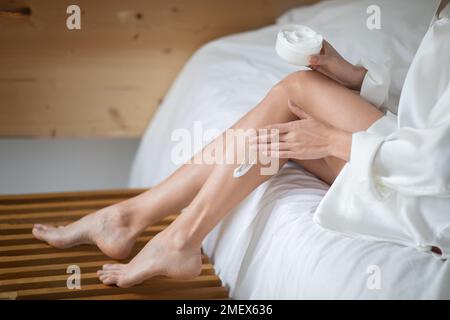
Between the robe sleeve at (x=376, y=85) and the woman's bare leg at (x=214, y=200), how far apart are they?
6 centimetres

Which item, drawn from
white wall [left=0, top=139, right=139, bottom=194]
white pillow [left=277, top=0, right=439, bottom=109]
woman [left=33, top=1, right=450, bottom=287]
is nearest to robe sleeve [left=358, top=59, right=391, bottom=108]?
woman [left=33, top=1, right=450, bottom=287]

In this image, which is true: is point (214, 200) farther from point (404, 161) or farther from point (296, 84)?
point (404, 161)

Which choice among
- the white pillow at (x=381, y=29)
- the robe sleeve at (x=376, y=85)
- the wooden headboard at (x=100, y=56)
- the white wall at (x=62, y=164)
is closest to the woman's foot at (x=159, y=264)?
the robe sleeve at (x=376, y=85)

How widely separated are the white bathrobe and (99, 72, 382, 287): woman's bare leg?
134mm

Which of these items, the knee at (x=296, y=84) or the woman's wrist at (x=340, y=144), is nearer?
the woman's wrist at (x=340, y=144)

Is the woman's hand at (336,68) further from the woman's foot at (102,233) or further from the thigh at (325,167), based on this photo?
the woman's foot at (102,233)

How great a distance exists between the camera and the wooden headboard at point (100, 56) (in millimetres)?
2102

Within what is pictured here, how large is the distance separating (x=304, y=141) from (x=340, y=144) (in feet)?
0.25

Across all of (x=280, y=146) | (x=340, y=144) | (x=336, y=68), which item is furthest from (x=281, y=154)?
(x=336, y=68)

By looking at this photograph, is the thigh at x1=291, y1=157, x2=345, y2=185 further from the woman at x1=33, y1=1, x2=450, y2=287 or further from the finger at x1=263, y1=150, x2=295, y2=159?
the finger at x1=263, y1=150, x2=295, y2=159

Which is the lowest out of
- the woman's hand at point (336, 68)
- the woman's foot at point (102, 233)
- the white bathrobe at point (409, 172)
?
the woman's foot at point (102, 233)

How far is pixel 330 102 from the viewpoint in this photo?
140cm

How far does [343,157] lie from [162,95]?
1085mm

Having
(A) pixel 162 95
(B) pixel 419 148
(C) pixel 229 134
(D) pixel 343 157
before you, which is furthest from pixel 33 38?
(B) pixel 419 148
